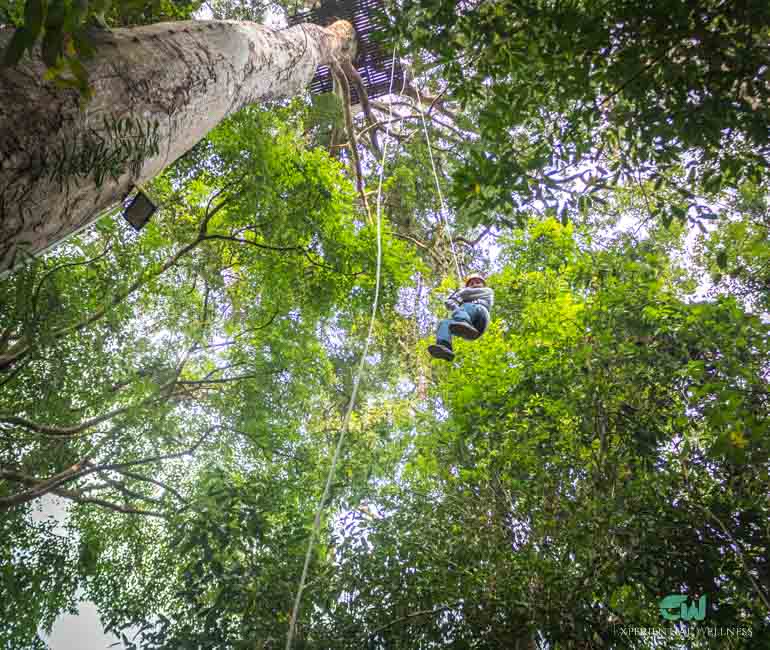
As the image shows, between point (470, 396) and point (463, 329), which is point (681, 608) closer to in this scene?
point (470, 396)

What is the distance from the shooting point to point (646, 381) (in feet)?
10.6

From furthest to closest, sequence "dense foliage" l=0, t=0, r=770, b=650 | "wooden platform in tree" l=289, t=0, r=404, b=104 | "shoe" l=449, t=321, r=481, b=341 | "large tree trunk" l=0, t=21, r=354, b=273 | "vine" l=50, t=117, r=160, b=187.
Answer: "wooden platform in tree" l=289, t=0, r=404, b=104
"shoe" l=449, t=321, r=481, b=341
"dense foliage" l=0, t=0, r=770, b=650
"vine" l=50, t=117, r=160, b=187
"large tree trunk" l=0, t=21, r=354, b=273

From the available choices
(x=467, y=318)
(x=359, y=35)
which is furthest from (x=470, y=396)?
(x=359, y=35)

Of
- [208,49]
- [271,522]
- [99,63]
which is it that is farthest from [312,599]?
[208,49]

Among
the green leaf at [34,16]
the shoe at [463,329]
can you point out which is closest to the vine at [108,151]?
the green leaf at [34,16]

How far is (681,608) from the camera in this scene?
2.55 meters

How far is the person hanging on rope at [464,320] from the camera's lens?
362cm

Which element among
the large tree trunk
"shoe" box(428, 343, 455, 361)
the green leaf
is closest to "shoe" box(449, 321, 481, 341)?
"shoe" box(428, 343, 455, 361)

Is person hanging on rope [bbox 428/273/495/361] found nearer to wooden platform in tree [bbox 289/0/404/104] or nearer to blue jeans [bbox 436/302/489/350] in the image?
blue jeans [bbox 436/302/489/350]

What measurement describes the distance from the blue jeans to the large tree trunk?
2109mm

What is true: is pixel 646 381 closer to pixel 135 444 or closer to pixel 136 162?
pixel 136 162

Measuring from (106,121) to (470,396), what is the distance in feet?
10.2

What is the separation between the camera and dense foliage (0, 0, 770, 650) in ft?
7.98

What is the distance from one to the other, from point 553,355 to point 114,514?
5.38m
